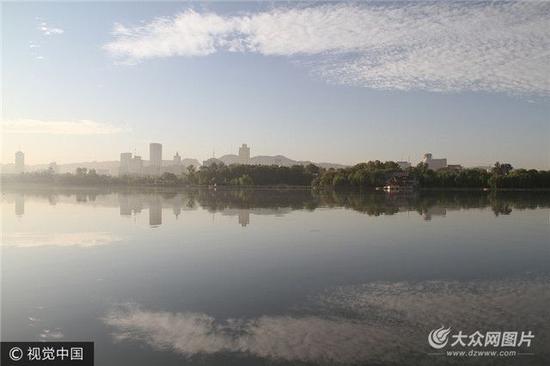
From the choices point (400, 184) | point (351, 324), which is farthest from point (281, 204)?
point (400, 184)

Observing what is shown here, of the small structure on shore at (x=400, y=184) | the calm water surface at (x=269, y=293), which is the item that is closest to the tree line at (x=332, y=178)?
the small structure on shore at (x=400, y=184)

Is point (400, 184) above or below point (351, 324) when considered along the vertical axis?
above

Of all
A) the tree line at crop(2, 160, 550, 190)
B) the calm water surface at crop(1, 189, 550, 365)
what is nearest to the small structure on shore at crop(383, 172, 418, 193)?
the tree line at crop(2, 160, 550, 190)

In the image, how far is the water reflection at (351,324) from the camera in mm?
7715

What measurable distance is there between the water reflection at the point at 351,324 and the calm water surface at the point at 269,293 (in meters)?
0.04

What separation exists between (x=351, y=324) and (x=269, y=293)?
266 centimetres

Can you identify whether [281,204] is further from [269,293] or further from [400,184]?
[400,184]

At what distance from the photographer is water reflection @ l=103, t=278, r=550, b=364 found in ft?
25.3

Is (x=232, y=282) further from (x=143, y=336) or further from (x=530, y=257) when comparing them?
(x=530, y=257)

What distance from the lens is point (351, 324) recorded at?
8875 millimetres

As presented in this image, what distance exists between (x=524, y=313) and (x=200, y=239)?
13060mm

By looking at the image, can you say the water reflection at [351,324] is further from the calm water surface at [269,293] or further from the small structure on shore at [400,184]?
the small structure on shore at [400,184]

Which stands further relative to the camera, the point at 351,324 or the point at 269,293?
the point at 269,293

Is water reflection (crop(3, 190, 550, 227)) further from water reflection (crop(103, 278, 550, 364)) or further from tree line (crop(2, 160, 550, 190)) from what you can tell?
tree line (crop(2, 160, 550, 190))
